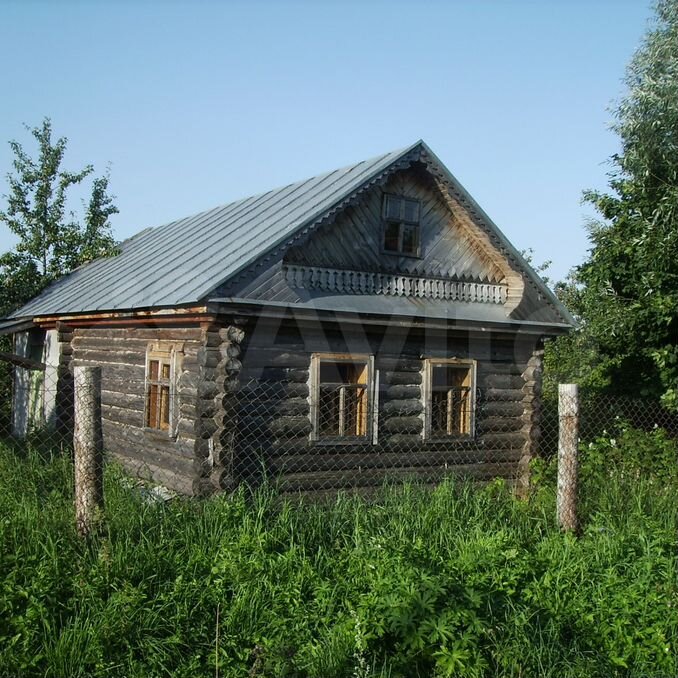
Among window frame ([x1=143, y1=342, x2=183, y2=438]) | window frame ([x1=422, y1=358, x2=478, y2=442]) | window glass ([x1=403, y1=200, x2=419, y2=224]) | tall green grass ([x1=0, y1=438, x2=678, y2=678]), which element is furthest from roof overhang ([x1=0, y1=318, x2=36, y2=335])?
tall green grass ([x1=0, y1=438, x2=678, y2=678])

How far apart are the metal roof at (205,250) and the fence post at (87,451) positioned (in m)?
3.11

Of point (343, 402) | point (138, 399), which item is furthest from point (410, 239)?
point (138, 399)

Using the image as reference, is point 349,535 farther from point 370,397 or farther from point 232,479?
point 370,397

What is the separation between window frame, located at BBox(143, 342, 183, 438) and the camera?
1022cm

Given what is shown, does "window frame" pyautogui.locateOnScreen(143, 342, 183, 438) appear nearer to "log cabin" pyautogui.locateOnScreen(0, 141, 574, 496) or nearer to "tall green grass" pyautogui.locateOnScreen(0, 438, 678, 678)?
"log cabin" pyautogui.locateOnScreen(0, 141, 574, 496)

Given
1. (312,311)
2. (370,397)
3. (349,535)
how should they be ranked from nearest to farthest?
(349,535)
(312,311)
(370,397)

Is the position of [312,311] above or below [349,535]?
above

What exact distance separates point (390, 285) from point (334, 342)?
134cm

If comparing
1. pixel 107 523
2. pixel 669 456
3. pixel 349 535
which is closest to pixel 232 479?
pixel 349 535

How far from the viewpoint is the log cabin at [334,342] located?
9.52 meters

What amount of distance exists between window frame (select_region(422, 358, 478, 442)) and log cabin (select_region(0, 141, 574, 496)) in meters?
0.02

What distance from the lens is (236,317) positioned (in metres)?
9.30

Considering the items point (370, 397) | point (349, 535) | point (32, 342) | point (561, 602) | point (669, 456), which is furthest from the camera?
point (32, 342)

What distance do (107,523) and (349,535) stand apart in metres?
2.10
